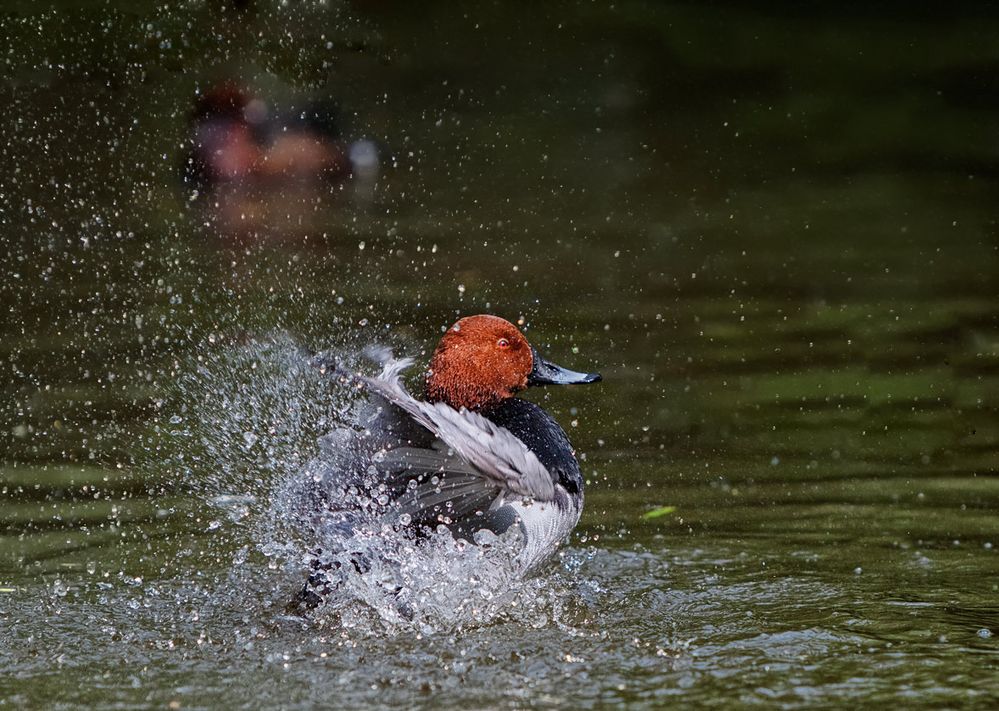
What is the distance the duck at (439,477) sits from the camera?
12.7 feet

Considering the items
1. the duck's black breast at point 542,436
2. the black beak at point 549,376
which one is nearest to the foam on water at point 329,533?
the duck's black breast at point 542,436

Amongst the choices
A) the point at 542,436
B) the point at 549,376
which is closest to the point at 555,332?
the point at 549,376

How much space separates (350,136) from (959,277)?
330cm

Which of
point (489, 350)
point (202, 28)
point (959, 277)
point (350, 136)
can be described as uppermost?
point (202, 28)

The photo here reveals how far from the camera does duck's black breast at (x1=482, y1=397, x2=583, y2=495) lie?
4152 millimetres

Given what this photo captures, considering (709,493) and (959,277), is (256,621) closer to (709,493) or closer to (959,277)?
(709,493)

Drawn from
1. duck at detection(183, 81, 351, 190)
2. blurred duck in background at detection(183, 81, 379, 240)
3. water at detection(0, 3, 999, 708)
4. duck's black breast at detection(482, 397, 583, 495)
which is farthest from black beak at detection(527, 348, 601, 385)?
duck at detection(183, 81, 351, 190)

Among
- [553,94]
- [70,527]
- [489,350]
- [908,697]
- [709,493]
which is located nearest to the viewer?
[908,697]

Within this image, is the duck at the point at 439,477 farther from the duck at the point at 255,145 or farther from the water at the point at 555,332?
the duck at the point at 255,145

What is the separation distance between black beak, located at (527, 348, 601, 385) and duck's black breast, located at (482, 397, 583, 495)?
0.16 metres

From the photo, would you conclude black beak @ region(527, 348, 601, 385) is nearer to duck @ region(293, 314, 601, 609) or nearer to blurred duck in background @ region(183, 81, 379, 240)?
duck @ region(293, 314, 601, 609)

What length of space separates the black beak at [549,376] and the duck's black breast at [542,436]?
156mm

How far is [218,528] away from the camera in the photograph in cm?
469

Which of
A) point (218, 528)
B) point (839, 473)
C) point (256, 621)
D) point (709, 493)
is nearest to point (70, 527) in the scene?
point (218, 528)
